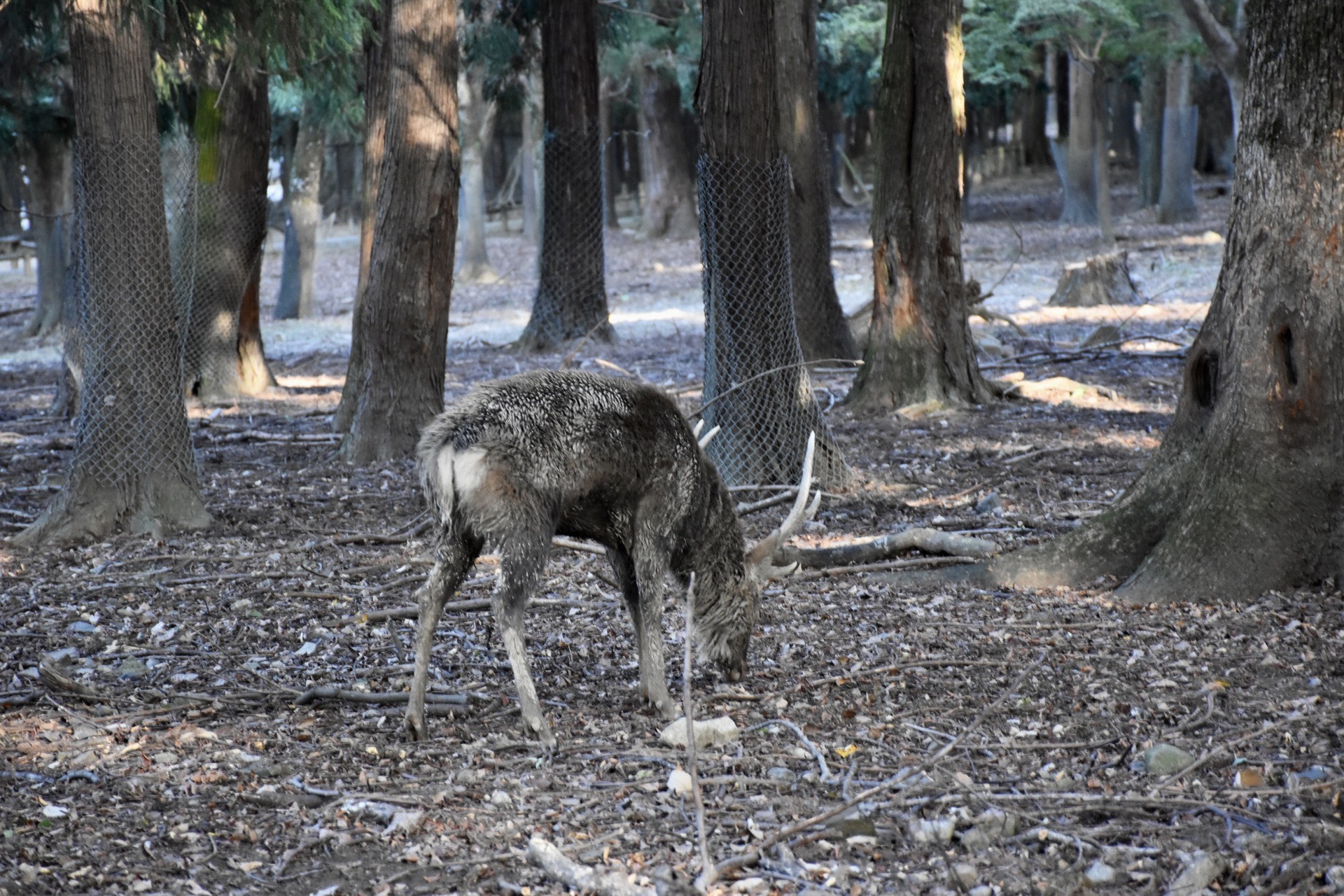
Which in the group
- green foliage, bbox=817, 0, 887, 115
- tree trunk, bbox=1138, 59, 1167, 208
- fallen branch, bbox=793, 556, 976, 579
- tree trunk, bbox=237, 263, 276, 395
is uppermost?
green foliage, bbox=817, 0, 887, 115

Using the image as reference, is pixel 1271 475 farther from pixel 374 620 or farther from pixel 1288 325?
pixel 374 620

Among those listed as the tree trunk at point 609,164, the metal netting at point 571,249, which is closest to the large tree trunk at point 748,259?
the metal netting at point 571,249

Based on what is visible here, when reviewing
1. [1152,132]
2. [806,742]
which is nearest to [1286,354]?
[806,742]

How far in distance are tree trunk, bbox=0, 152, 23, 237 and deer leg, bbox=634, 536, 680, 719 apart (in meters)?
11.5

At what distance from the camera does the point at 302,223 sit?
2369 cm

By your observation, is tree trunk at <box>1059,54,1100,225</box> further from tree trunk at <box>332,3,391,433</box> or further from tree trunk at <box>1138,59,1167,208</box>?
tree trunk at <box>332,3,391,433</box>

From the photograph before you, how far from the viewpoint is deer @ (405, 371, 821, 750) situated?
4.93m

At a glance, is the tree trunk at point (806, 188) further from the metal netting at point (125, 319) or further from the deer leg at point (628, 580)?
the deer leg at point (628, 580)

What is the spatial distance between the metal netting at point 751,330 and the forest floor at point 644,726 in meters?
0.60

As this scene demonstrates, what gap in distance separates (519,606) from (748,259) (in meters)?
4.80

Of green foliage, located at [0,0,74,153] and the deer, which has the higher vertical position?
green foliage, located at [0,0,74,153]

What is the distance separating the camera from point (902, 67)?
439 inches

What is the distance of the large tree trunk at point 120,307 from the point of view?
8.27 metres

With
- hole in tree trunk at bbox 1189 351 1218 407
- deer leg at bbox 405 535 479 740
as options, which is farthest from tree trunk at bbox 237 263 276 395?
hole in tree trunk at bbox 1189 351 1218 407
